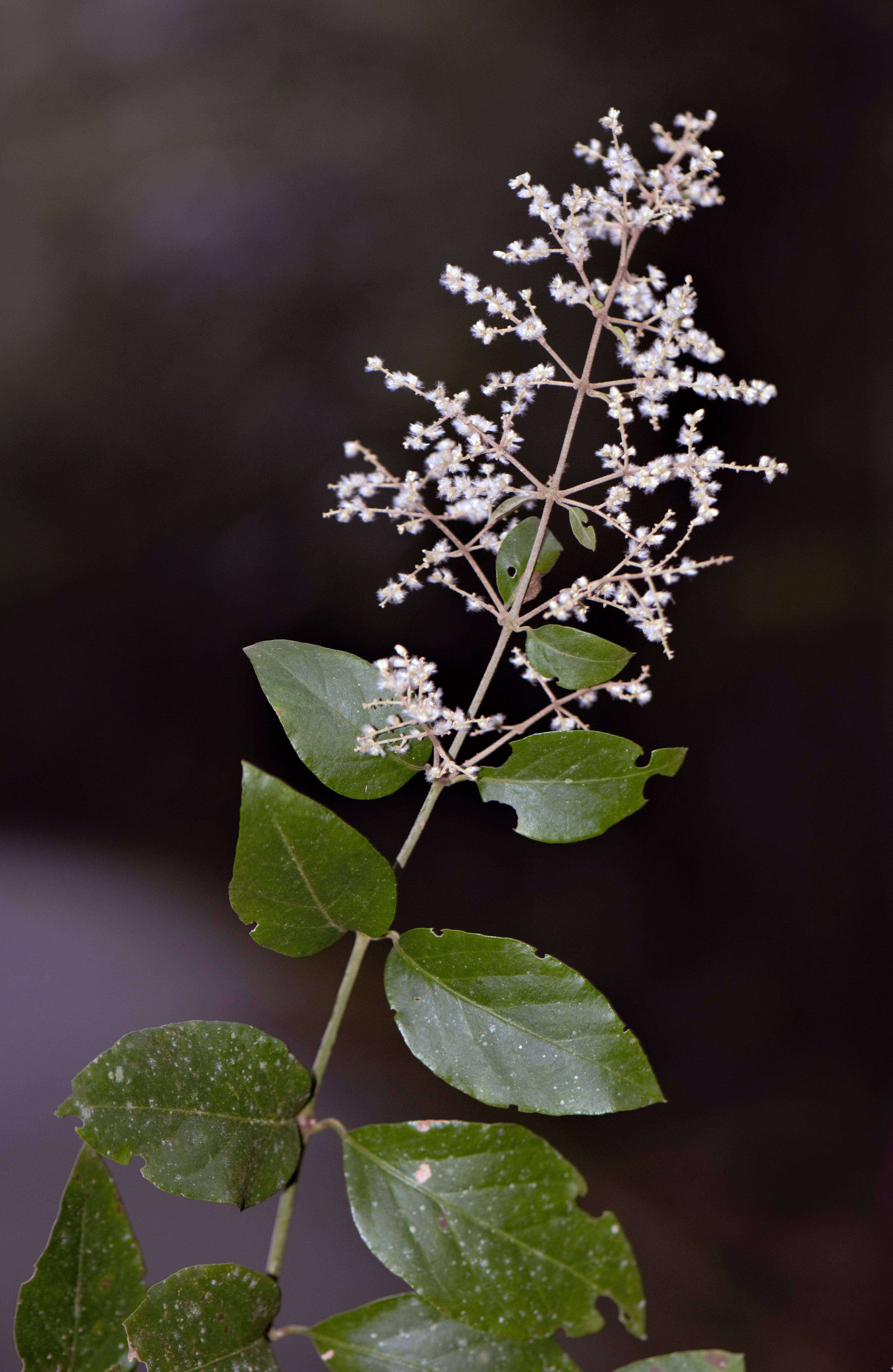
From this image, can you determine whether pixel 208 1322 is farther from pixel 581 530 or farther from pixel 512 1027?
pixel 581 530

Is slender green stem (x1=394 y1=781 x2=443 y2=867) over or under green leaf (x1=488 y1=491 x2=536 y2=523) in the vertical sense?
under

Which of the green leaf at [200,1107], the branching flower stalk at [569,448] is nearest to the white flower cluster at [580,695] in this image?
the branching flower stalk at [569,448]

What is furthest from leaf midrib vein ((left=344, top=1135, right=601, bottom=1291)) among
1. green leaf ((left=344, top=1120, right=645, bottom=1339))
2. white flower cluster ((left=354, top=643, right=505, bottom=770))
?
white flower cluster ((left=354, top=643, right=505, bottom=770))

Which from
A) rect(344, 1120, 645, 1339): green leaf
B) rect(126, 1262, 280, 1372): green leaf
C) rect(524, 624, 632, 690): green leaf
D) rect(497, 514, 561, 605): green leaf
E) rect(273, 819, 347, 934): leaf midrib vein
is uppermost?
rect(497, 514, 561, 605): green leaf

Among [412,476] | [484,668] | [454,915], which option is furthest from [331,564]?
[412,476]

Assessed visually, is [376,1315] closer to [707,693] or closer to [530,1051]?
[530,1051]

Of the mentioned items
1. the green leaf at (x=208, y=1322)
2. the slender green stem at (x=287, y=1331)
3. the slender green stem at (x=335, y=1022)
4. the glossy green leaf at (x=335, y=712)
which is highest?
the glossy green leaf at (x=335, y=712)

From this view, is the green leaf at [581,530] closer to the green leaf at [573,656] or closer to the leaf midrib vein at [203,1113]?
the green leaf at [573,656]

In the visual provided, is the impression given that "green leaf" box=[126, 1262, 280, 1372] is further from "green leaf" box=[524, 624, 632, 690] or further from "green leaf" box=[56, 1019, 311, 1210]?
"green leaf" box=[524, 624, 632, 690]
